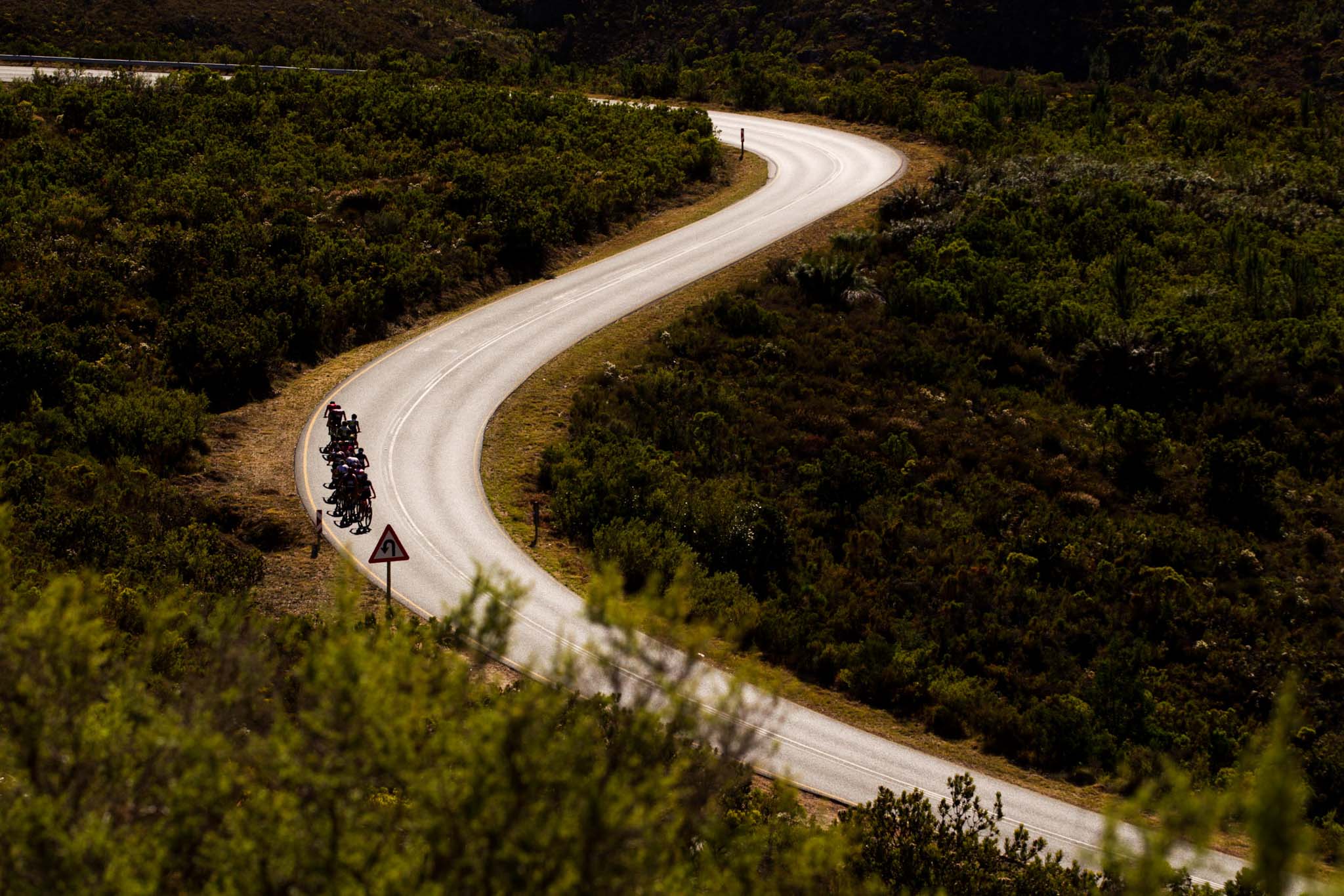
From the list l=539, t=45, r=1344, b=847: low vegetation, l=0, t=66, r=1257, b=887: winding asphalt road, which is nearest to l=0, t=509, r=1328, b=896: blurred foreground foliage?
l=0, t=66, r=1257, b=887: winding asphalt road

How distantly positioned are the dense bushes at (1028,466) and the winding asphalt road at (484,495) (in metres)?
1.74

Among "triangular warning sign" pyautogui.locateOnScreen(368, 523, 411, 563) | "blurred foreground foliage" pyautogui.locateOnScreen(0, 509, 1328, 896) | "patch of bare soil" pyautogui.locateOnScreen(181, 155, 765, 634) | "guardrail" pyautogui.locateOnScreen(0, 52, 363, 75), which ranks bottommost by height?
"patch of bare soil" pyautogui.locateOnScreen(181, 155, 765, 634)

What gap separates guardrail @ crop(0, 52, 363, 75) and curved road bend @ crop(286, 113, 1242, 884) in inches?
944

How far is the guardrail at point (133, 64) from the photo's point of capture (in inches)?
1993

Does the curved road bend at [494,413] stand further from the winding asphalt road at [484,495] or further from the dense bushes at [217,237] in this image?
the dense bushes at [217,237]

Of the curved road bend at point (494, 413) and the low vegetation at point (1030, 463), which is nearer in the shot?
the curved road bend at point (494, 413)

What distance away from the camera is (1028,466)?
2620 centimetres

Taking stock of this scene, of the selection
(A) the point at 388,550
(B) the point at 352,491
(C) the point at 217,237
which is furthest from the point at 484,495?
(C) the point at 217,237

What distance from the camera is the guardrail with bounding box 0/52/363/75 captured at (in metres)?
50.6

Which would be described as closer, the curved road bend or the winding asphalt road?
the winding asphalt road

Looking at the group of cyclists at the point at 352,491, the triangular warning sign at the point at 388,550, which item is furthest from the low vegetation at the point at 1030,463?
the group of cyclists at the point at 352,491

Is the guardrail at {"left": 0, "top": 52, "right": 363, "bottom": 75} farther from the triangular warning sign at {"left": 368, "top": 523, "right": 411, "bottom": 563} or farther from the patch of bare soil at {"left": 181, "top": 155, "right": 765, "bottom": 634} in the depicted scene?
the triangular warning sign at {"left": 368, "top": 523, "right": 411, "bottom": 563}

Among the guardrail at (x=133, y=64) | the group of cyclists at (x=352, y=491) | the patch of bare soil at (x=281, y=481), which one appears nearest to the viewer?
the patch of bare soil at (x=281, y=481)

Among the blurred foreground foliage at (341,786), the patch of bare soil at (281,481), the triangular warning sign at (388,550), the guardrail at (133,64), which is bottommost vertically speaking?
the patch of bare soil at (281,481)
